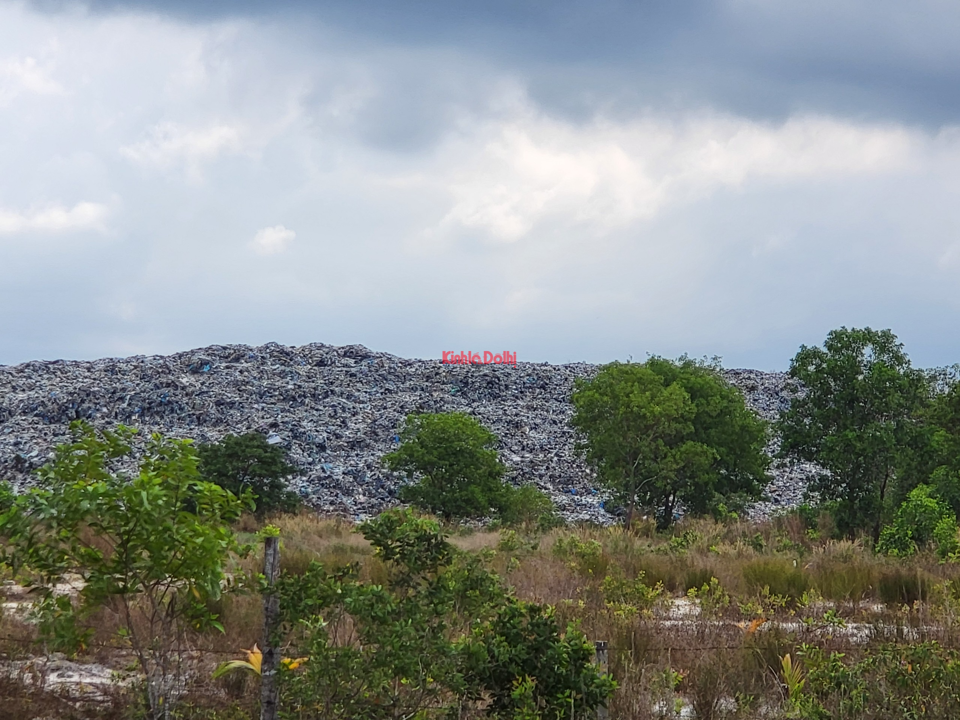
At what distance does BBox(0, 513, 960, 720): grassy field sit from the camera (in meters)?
6.65

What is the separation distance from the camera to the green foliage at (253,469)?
23.1m

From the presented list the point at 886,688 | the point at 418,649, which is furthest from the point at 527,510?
the point at 418,649

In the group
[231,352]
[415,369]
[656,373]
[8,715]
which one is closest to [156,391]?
[231,352]

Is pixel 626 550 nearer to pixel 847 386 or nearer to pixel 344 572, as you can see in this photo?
pixel 847 386

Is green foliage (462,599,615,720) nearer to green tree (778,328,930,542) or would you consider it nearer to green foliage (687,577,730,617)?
green foliage (687,577,730,617)

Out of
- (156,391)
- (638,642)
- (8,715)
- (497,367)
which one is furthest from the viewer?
(497,367)

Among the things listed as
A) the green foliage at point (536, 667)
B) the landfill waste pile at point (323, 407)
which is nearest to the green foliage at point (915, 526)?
the green foliage at point (536, 667)

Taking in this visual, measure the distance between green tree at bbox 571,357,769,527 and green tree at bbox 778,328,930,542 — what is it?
3307mm

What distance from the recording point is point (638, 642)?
25.8ft

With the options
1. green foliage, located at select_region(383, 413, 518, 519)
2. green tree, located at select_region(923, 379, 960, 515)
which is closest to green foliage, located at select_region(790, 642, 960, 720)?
green tree, located at select_region(923, 379, 960, 515)

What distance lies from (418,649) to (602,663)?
54.0 inches

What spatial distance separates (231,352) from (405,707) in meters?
36.6

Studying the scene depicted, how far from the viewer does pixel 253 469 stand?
23422 millimetres

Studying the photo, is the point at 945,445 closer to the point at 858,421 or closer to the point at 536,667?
the point at 858,421
